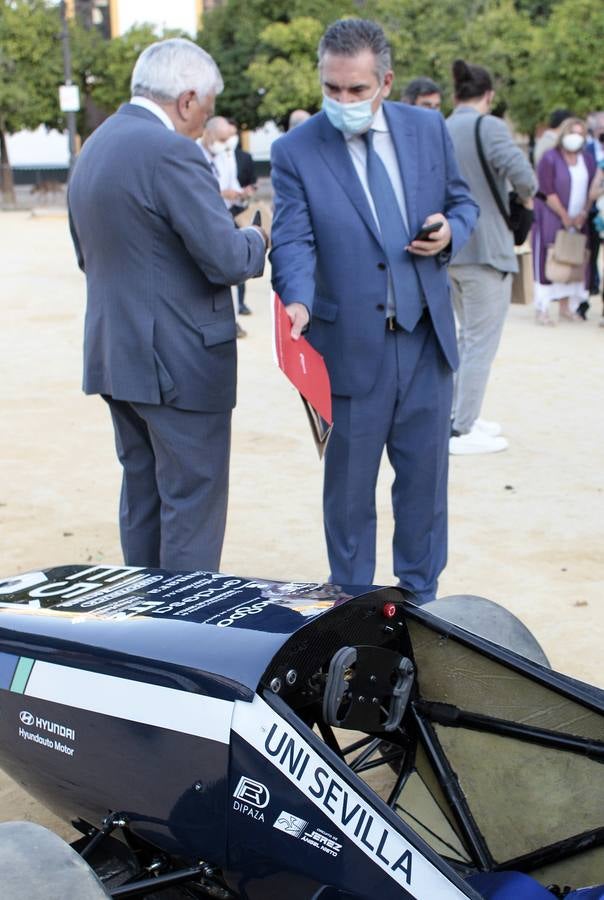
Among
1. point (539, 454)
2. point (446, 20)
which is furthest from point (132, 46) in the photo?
point (539, 454)

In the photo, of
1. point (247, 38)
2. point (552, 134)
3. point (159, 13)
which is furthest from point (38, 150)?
point (552, 134)

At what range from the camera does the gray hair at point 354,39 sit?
3.92m

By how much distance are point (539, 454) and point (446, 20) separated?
33.0m

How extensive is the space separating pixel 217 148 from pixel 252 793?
9.81m

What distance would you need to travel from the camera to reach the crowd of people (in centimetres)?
388

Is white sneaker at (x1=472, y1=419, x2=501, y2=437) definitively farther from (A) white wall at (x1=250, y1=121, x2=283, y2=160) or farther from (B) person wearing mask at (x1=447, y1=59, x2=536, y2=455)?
(A) white wall at (x1=250, y1=121, x2=283, y2=160)

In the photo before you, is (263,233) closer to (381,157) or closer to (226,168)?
(381,157)

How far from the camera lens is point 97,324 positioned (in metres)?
4.09

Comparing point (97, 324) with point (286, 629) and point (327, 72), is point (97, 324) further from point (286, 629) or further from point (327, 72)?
point (286, 629)

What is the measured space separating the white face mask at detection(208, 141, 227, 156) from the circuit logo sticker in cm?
983

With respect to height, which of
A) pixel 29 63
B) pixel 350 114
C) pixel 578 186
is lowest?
pixel 578 186

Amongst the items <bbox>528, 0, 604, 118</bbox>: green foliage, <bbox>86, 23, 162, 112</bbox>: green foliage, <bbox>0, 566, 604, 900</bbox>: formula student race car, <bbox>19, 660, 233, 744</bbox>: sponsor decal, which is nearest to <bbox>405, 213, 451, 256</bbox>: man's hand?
<bbox>0, 566, 604, 900</bbox>: formula student race car

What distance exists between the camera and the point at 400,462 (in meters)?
4.43

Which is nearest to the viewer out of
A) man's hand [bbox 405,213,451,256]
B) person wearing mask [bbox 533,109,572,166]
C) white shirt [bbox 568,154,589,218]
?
man's hand [bbox 405,213,451,256]
